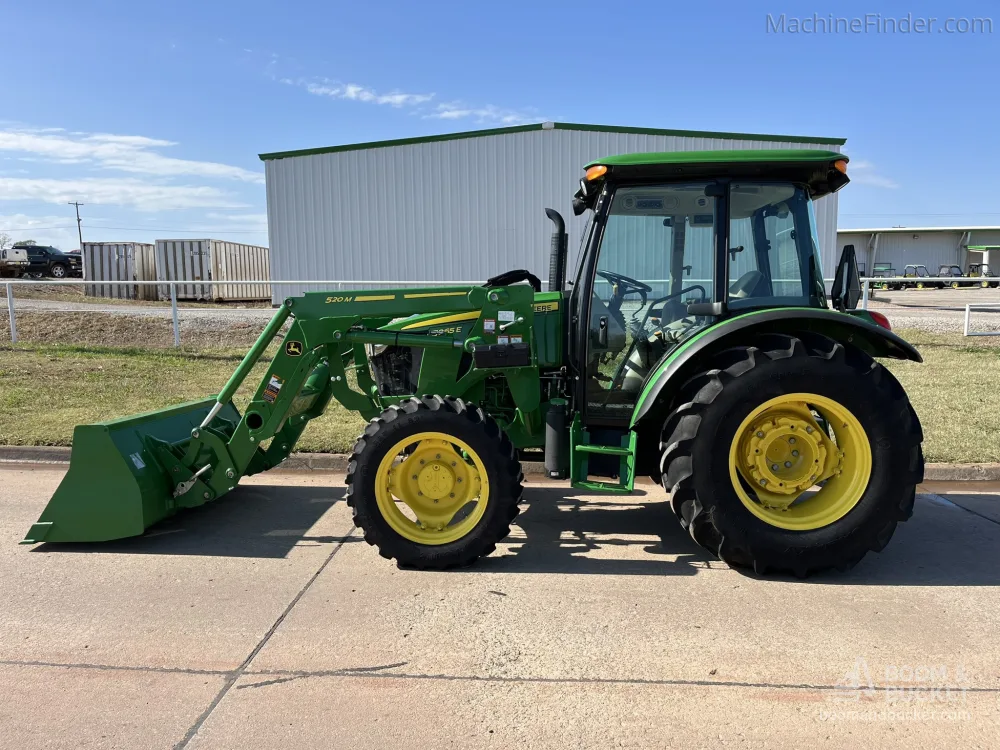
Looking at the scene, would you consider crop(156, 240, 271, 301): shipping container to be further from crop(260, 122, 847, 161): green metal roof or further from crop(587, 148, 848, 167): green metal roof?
crop(587, 148, 848, 167): green metal roof

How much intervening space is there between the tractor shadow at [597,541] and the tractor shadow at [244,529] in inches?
Result: 42.3

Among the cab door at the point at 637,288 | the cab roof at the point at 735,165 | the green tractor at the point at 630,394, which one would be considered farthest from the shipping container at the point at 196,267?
the cab roof at the point at 735,165

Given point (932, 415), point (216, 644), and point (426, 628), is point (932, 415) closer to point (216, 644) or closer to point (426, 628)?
point (426, 628)

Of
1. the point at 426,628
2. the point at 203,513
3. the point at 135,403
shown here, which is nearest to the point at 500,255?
the point at 135,403

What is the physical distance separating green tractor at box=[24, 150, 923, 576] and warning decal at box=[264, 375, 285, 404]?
1 centimetres

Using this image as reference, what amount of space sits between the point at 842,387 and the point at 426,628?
7.94 ft

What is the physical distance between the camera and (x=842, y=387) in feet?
11.7

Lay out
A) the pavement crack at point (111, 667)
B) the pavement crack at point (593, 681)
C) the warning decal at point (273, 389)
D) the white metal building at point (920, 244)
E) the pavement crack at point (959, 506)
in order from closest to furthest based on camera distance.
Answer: the pavement crack at point (593, 681) → the pavement crack at point (111, 667) → the warning decal at point (273, 389) → the pavement crack at point (959, 506) → the white metal building at point (920, 244)

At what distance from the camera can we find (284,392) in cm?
412

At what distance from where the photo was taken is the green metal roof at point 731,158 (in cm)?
371

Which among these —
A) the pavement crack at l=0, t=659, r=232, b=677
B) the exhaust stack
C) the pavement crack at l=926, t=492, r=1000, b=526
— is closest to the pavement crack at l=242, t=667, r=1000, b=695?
the pavement crack at l=0, t=659, r=232, b=677

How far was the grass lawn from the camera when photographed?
6.31 m

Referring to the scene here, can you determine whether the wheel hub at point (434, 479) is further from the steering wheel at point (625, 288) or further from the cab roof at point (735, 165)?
the cab roof at point (735, 165)

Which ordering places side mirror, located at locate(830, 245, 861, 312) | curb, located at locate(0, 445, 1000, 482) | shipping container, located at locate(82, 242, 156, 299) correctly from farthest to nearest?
shipping container, located at locate(82, 242, 156, 299)
curb, located at locate(0, 445, 1000, 482)
side mirror, located at locate(830, 245, 861, 312)
